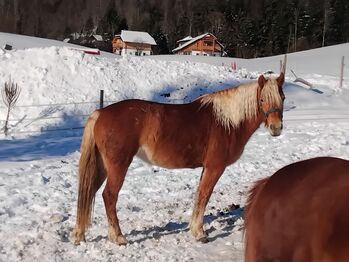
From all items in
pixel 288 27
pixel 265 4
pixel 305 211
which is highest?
pixel 265 4

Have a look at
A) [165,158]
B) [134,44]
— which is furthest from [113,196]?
[134,44]

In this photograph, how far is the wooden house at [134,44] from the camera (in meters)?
62.1

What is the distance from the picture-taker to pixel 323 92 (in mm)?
19609

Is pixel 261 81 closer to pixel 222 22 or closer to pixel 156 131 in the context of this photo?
pixel 156 131

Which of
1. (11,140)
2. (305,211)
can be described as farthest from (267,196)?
(11,140)

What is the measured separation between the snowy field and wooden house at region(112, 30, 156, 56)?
1669 inches

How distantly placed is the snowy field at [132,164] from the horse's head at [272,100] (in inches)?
49.2

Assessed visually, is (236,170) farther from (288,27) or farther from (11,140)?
(288,27)

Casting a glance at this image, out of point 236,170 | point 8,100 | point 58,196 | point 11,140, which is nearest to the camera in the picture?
point 58,196

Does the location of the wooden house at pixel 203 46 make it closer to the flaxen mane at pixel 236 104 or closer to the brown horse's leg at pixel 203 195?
the flaxen mane at pixel 236 104

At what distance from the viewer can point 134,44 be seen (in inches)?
2472

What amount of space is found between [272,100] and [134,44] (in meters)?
59.4

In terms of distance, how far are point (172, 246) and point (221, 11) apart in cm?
7572

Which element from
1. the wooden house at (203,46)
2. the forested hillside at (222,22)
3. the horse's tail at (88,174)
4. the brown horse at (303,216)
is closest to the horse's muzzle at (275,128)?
the horse's tail at (88,174)
